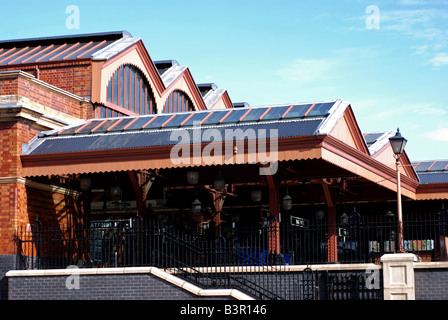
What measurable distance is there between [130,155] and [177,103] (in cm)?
1520

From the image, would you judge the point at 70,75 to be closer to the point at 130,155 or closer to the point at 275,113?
the point at 130,155

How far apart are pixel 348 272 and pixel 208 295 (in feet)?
11.9

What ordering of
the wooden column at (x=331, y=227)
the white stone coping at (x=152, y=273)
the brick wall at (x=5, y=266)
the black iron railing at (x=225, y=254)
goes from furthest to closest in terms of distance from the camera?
the wooden column at (x=331, y=227) < the brick wall at (x=5, y=266) < the black iron railing at (x=225, y=254) < the white stone coping at (x=152, y=273)

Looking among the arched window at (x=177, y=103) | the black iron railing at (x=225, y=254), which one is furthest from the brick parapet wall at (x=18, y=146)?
the arched window at (x=177, y=103)

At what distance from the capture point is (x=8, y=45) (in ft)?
114

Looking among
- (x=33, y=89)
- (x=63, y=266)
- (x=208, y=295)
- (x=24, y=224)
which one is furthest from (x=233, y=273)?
(x=33, y=89)

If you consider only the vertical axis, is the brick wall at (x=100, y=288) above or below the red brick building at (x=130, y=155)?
below

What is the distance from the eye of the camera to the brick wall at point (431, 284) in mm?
18297

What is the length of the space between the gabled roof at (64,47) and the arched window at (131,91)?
1.04 metres

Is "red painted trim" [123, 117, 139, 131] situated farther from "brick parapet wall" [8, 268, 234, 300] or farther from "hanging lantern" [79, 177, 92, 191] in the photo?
"brick parapet wall" [8, 268, 234, 300]

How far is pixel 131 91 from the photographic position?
104 feet

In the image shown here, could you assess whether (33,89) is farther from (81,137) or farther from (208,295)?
(208,295)

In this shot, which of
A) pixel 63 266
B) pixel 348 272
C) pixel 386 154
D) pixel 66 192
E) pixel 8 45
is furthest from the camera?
pixel 8 45

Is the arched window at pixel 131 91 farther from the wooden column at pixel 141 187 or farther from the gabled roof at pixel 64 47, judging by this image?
the wooden column at pixel 141 187
